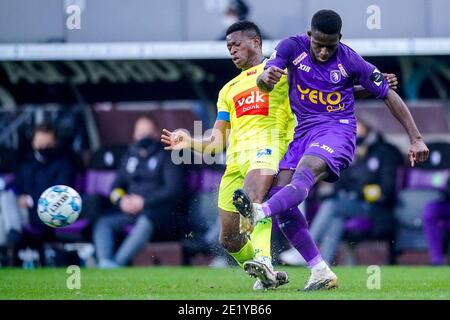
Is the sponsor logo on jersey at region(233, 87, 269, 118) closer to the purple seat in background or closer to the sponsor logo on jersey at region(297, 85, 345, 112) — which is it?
the sponsor logo on jersey at region(297, 85, 345, 112)

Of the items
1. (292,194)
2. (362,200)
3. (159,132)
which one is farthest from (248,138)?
(159,132)

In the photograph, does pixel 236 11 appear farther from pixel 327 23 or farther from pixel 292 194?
pixel 292 194

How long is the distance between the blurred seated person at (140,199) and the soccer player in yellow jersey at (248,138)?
4.59 meters

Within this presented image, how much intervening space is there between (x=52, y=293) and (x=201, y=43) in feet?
19.4

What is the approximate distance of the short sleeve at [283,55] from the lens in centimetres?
817

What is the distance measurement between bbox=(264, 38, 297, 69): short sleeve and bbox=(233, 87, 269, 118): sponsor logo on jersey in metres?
0.44

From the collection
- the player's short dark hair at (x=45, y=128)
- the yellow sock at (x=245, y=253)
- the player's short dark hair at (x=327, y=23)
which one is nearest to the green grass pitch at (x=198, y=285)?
the yellow sock at (x=245, y=253)

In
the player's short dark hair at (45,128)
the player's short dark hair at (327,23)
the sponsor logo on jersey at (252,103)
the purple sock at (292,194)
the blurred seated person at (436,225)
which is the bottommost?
the blurred seated person at (436,225)

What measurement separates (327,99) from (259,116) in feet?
2.10

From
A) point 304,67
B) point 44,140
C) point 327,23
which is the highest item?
point 327,23

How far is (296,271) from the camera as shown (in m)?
11.9

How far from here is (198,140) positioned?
8.87 meters

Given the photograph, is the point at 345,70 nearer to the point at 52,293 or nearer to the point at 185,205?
the point at 52,293

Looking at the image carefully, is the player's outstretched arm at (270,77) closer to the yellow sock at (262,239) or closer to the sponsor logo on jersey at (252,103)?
the sponsor logo on jersey at (252,103)
